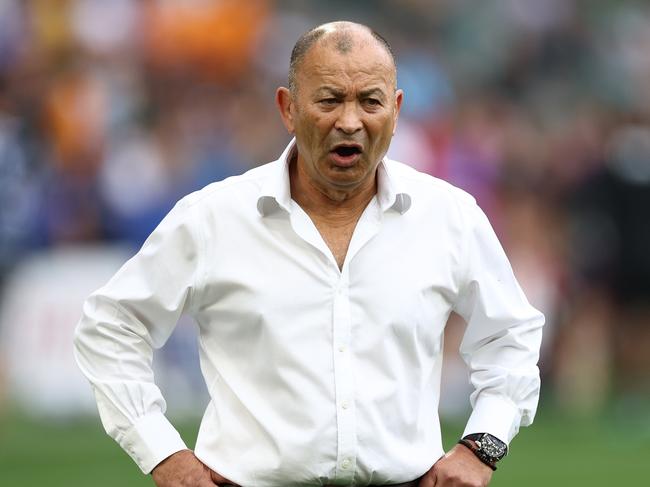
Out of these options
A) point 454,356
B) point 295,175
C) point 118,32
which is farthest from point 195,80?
point 295,175

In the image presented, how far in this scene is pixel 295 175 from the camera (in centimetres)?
592

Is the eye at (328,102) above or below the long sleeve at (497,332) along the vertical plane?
above

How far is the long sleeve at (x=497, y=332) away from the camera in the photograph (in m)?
5.84

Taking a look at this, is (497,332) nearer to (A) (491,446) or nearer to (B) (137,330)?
(A) (491,446)

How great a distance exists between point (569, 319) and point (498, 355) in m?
10.1

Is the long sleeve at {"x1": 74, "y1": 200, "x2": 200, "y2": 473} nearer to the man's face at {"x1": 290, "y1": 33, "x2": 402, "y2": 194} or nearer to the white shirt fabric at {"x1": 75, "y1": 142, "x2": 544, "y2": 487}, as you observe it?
the white shirt fabric at {"x1": 75, "y1": 142, "x2": 544, "y2": 487}

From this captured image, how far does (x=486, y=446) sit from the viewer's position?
19.0ft

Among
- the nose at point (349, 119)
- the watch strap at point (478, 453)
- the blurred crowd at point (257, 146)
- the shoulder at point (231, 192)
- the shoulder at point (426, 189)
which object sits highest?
the blurred crowd at point (257, 146)

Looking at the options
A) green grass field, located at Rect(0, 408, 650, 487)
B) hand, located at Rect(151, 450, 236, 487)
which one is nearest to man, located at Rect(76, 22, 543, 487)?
hand, located at Rect(151, 450, 236, 487)

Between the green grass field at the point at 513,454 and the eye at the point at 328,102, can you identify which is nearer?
the eye at the point at 328,102

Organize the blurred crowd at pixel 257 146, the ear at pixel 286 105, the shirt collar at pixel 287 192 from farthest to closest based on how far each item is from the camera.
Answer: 1. the blurred crowd at pixel 257 146
2. the ear at pixel 286 105
3. the shirt collar at pixel 287 192

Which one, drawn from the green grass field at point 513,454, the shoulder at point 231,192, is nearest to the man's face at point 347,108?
the shoulder at point 231,192

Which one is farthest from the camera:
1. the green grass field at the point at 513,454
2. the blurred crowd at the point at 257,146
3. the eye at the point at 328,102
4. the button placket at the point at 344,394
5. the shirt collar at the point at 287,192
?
the blurred crowd at the point at 257,146

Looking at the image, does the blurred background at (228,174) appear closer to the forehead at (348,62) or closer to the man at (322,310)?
the man at (322,310)
